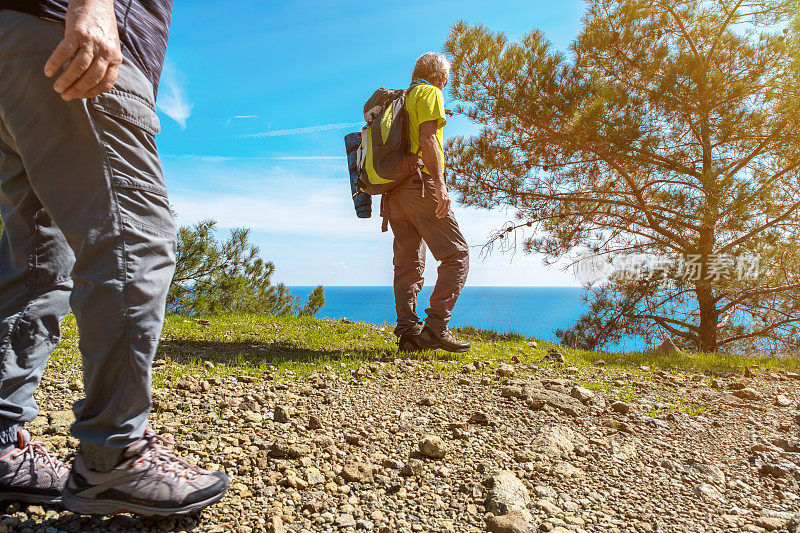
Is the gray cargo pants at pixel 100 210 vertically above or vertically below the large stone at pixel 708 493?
above

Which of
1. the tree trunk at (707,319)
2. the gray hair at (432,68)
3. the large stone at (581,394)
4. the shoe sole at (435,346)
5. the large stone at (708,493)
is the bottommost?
the large stone at (708,493)

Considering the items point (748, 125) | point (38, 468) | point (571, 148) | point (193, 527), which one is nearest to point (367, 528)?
point (193, 527)

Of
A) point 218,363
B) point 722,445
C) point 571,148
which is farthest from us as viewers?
point 571,148

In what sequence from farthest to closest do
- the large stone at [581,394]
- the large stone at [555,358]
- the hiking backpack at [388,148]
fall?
1. the large stone at [555,358]
2. the hiking backpack at [388,148]
3. the large stone at [581,394]

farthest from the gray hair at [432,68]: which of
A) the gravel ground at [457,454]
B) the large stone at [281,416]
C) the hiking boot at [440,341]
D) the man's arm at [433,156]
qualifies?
the large stone at [281,416]

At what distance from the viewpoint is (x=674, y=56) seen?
7273mm

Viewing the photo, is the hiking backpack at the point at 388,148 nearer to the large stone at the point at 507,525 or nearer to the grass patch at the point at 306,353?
the grass patch at the point at 306,353

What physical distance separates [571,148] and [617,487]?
602 cm

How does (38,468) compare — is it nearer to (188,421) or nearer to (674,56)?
(188,421)

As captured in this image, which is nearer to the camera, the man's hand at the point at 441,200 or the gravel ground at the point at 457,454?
the gravel ground at the point at 457,454

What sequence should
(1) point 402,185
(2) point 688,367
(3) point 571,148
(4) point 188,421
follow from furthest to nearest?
(3) point 571,148 < (2) point 688,367 < (1) point 402,185 < (4) point 188,421

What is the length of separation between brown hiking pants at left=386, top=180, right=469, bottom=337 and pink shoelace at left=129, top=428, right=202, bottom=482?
276 centimetres

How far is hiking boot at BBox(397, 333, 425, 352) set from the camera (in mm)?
4250

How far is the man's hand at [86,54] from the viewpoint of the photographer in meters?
1.22
